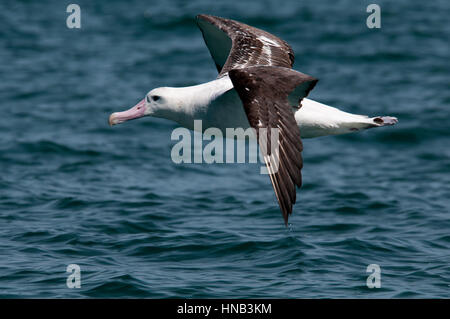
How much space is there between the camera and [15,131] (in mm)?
15164

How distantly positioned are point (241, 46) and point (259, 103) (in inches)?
111

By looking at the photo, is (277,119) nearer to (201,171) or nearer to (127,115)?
(127,115)

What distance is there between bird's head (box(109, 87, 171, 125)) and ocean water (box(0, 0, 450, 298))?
1.56 meters

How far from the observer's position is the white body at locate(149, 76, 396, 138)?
30.6 feet

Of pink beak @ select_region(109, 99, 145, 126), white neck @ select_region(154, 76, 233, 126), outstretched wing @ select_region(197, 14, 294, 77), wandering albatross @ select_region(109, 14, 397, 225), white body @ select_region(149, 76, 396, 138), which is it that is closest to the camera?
wandering albatross @ select_region(109, 14, 397, 225)

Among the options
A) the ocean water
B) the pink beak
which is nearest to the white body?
the pink beak

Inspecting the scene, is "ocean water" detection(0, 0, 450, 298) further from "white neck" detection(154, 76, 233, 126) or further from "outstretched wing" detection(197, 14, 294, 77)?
"outstretched wing" detection(197, 14, 294, 77)

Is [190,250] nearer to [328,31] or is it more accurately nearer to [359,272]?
[359,272]

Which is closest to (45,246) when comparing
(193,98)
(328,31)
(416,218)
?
(193,98)

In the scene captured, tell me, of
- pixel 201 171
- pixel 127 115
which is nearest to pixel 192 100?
pixel 127 115

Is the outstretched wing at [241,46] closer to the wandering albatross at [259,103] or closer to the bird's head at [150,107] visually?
the wandering albatross at [259,103]

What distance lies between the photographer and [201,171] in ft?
44.8

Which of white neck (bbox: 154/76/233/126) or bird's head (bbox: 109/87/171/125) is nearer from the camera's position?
white neck (bbox: 154/76/233/126)

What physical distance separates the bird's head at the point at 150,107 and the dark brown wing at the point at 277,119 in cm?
149
